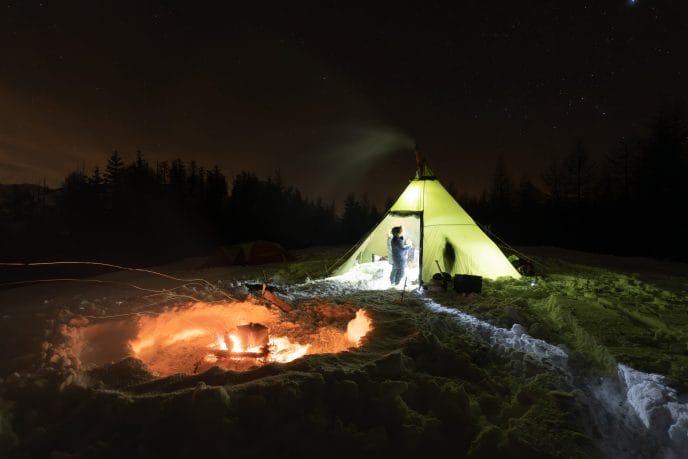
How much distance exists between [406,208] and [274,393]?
7.87 meters

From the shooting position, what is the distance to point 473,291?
764 centimetres

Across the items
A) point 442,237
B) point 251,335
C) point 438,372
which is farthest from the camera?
point 442,237

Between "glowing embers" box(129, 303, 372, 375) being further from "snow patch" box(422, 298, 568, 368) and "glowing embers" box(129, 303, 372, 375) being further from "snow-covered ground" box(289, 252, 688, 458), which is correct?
"snow-covered ground" box(289, 252, 688, 458)

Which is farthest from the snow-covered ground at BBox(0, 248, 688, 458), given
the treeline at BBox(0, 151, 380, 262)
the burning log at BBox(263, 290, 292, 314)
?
the treeline at BBox(0, 151, 380, 262)

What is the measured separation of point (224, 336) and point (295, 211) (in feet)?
147

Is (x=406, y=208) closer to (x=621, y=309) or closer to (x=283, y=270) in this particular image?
(x=283, y=270)

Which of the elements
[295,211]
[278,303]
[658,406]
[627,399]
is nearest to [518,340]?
[627,399]

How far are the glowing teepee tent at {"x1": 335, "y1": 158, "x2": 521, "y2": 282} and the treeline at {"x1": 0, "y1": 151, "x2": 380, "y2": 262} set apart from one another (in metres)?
18.7

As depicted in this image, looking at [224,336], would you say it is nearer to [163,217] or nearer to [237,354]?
[237,354]

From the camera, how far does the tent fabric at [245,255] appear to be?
13023 millimetres

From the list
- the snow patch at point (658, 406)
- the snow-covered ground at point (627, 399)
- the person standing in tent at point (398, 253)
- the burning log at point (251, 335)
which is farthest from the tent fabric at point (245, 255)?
the snow patch at point (658, 406)

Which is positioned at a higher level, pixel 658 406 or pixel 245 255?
pixel 245 255

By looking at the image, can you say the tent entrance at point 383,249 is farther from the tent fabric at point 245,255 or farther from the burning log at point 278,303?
the tent fabric at point 245,255

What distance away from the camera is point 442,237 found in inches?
378
